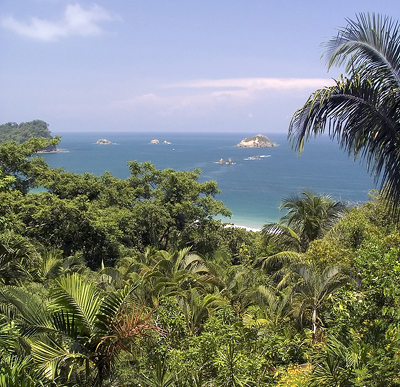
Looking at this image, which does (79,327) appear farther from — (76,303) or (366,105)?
(366,105)

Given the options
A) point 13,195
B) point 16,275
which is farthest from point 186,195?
→ point 16,275

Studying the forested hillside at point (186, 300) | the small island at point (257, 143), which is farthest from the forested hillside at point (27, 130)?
the forested hillside at point (186, 300)

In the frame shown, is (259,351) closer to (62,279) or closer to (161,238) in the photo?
(62,279)

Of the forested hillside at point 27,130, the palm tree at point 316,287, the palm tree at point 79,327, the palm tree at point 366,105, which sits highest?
the forested hillside at point 27,130

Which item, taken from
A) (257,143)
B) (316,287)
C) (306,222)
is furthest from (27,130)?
(316,287)

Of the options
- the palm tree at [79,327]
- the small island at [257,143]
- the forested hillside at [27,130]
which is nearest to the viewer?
the palm tree at [79,327]

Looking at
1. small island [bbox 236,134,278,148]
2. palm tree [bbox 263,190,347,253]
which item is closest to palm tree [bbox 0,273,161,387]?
palm tree [bbox 263,190,347,253]

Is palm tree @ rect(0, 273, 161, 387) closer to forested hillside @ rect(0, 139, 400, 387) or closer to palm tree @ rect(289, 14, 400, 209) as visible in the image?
forested hillside @ rect(0, 139, 400, 387)

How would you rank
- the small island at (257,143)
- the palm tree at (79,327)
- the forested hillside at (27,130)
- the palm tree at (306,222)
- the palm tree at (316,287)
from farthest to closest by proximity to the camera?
the small island at (257,143) < the forested hillside at (27,130) < the palm tree at (306,222) < the palm tree at (316,287) < the palm tree at (79,327)

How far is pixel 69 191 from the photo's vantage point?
16.7 m

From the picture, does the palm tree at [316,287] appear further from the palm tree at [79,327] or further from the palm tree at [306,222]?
the palm tree at [306,222]

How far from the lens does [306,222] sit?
480 inches

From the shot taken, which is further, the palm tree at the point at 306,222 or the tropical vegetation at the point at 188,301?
the palm tree at the point at 306,222

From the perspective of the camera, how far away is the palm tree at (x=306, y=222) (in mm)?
12016
